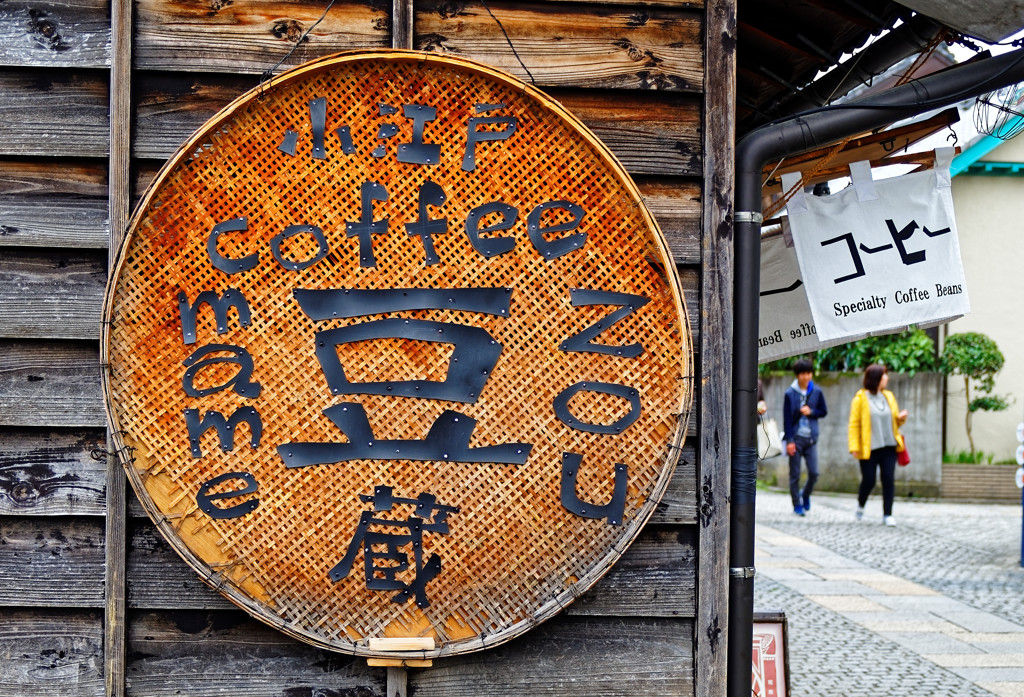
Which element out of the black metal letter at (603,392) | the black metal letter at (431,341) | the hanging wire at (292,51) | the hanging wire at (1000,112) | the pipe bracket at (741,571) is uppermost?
the hanging wire at (1000,112)

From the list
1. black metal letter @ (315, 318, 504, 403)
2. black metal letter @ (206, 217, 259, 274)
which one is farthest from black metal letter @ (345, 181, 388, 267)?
black metal letter @ (206, 217, 259, 274)

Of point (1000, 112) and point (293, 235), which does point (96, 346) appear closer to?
point (293, 235)

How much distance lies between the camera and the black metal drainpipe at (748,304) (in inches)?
116

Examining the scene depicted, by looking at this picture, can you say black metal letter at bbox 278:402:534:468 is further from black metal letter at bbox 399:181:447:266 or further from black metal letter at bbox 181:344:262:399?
black metal letter at bbox 399:181:447:266

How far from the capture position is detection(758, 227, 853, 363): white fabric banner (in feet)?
16.5

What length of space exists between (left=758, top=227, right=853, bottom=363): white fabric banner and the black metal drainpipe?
183 cm

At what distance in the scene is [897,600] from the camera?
813 cm

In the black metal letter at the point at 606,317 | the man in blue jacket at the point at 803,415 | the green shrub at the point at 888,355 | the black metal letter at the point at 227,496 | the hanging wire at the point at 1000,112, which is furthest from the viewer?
the green shrub at the point at 888,355

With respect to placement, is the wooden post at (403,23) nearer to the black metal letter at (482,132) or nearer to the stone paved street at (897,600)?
the black metal letter at (482,132)

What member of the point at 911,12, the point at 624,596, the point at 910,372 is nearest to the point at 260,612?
the point at 624,596

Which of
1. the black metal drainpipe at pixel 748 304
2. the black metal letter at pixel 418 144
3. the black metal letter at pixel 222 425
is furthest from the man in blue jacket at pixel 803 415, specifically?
the black metal letter at pixel 222 425

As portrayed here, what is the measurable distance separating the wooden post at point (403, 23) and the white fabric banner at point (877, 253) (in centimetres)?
194

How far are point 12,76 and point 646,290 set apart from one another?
2052mm

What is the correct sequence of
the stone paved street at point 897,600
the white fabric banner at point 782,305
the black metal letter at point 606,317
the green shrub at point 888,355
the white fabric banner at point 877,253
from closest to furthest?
the black metal letter at point 606,317 < the white fabric banner at point 877,253 < the white fabric banner at point 782,305 < the stone paved street at point 897,600 < the green shrub at point 888,355
